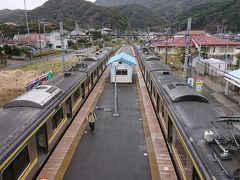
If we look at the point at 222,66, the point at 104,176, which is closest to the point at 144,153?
the point at 104,176

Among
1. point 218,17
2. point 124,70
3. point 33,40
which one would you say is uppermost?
point 218,17

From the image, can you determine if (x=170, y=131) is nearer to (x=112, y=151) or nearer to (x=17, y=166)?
(x=112, y=151)

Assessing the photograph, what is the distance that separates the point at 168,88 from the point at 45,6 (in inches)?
7203

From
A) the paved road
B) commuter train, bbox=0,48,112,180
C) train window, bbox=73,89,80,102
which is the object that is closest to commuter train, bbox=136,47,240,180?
the paved road

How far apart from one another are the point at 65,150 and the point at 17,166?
10.5ft

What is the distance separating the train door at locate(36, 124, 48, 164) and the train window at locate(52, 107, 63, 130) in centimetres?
124

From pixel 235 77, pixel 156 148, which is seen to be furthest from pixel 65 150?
pixel 235 77

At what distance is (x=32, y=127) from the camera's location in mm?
7648

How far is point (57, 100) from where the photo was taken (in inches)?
416

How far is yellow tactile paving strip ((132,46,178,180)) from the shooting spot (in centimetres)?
827

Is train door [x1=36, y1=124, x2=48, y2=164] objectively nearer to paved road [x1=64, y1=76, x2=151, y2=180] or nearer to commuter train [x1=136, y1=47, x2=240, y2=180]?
paved road [x1=64, y1=76, x2=151, y2=180]

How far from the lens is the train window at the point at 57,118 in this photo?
33.4 ft

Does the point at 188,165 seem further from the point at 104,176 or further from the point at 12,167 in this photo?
the point at 12,167

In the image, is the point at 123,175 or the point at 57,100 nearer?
the point at 123,175
